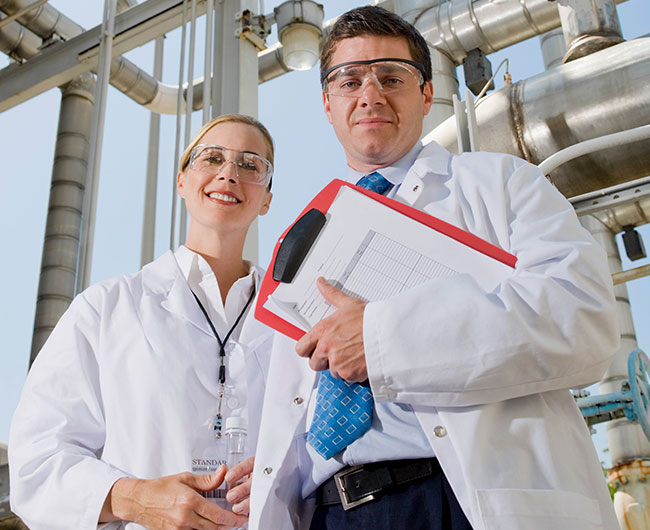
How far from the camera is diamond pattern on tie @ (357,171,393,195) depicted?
1142 millimetres

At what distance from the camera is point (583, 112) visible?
3.12 metres

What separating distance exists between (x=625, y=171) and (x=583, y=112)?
351 millimetres

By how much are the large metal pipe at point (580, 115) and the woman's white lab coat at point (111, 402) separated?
229 centimetres

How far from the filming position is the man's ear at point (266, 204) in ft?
5.26

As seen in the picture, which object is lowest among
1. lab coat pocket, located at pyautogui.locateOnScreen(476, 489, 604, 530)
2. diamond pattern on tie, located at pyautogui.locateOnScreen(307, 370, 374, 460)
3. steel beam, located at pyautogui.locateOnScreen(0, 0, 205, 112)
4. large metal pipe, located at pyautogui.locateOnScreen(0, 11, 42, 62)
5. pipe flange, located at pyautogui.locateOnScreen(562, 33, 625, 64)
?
lab coat pocket, located at pyautogui.locateOnScreen(476, 489, 604, 530)

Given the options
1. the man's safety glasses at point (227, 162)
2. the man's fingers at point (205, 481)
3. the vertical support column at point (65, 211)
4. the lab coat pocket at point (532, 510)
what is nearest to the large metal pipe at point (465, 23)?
the vertical support column at point (65, 211)

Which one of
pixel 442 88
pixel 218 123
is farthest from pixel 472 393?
pixel 442 88

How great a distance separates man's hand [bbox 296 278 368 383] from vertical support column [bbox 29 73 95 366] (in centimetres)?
367

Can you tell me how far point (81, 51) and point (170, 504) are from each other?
3156 mm

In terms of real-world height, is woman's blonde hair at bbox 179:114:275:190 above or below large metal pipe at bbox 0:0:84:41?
below

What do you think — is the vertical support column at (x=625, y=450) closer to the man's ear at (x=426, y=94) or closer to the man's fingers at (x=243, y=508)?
the man's ear at (x=426, y=94)

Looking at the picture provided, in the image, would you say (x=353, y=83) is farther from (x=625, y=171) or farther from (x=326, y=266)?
(x=625, y=171)

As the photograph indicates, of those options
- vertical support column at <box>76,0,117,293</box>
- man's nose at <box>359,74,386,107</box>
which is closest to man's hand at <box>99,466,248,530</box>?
man's nose at <box>359,74,386,107</box>

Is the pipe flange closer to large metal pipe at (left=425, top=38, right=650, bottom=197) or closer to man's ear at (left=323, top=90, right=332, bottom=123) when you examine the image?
large metal pipe at (left=425, top=38, right=650, bottom=197)
